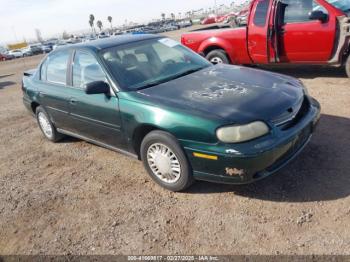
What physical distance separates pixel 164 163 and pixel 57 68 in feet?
8.05

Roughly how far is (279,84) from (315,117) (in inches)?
21.0

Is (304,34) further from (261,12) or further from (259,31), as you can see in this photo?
(261,12)

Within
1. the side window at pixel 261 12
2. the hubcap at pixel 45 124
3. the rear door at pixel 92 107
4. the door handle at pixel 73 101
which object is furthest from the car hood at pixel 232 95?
the side window at pixel 261 12

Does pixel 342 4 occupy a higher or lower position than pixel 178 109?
higher

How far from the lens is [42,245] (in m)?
3.17

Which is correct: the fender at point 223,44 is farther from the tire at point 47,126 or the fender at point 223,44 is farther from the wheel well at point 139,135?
the wheel well at point 139,135

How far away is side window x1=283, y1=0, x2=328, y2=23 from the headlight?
4.70 m

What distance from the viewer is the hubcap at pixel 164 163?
3.46 metres

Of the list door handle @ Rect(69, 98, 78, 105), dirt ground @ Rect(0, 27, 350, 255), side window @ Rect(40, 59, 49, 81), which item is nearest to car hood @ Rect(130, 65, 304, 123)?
dirt ground @ Rect(0, 27, 350, 255)

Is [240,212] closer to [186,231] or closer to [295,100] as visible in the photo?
[186,231]

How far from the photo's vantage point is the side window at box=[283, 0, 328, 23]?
6641 mm

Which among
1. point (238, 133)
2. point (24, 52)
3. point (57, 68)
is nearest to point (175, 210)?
point (238, 133)

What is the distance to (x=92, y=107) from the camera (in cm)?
410

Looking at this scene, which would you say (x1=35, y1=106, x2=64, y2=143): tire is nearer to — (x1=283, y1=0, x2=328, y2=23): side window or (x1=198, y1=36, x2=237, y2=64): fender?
(x1=198, y1=36, x2=237, y2=64): fender
